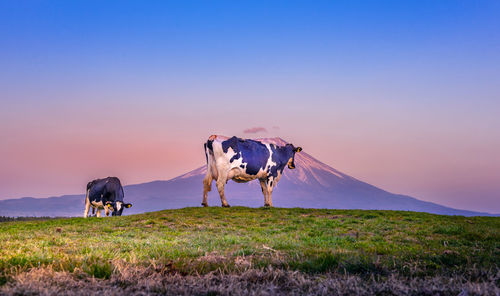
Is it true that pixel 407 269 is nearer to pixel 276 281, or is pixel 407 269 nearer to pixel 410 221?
pixel 276 281

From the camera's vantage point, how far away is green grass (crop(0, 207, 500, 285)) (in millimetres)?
5293

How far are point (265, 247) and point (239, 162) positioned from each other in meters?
15.6

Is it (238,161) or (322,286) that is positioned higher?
(238,161)

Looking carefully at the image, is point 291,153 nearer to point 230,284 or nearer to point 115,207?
point 115,207

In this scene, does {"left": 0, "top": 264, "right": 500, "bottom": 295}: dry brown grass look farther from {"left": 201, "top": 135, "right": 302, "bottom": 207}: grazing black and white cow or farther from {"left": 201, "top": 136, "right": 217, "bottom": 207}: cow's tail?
{"left": 201, "top": 136, "right": 217, "bottom": 207}: cow's tail

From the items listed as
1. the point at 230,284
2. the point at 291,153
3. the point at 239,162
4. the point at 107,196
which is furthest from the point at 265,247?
the point at 107,196

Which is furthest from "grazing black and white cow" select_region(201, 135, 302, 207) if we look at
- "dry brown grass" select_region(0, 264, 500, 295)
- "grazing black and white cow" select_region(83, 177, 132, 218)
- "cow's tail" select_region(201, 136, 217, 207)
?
"dry brown grass" select_region(0, 264, 500, 295)

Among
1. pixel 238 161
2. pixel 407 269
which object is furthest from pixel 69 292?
pixel 238 161

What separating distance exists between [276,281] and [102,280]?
1.93 metres

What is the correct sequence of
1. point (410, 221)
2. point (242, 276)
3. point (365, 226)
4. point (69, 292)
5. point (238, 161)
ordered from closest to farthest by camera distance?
point (69, 292), point (242, 276), point (365, 226), point (410, 221), point (238, 161)

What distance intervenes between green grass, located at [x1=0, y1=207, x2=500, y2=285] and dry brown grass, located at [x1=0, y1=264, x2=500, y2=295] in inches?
10.0

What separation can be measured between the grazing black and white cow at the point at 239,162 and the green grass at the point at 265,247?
10.7ft

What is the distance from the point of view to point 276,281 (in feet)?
15.0

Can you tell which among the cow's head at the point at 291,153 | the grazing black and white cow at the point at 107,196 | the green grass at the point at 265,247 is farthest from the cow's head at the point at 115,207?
the cow's head at the point at 291,153
